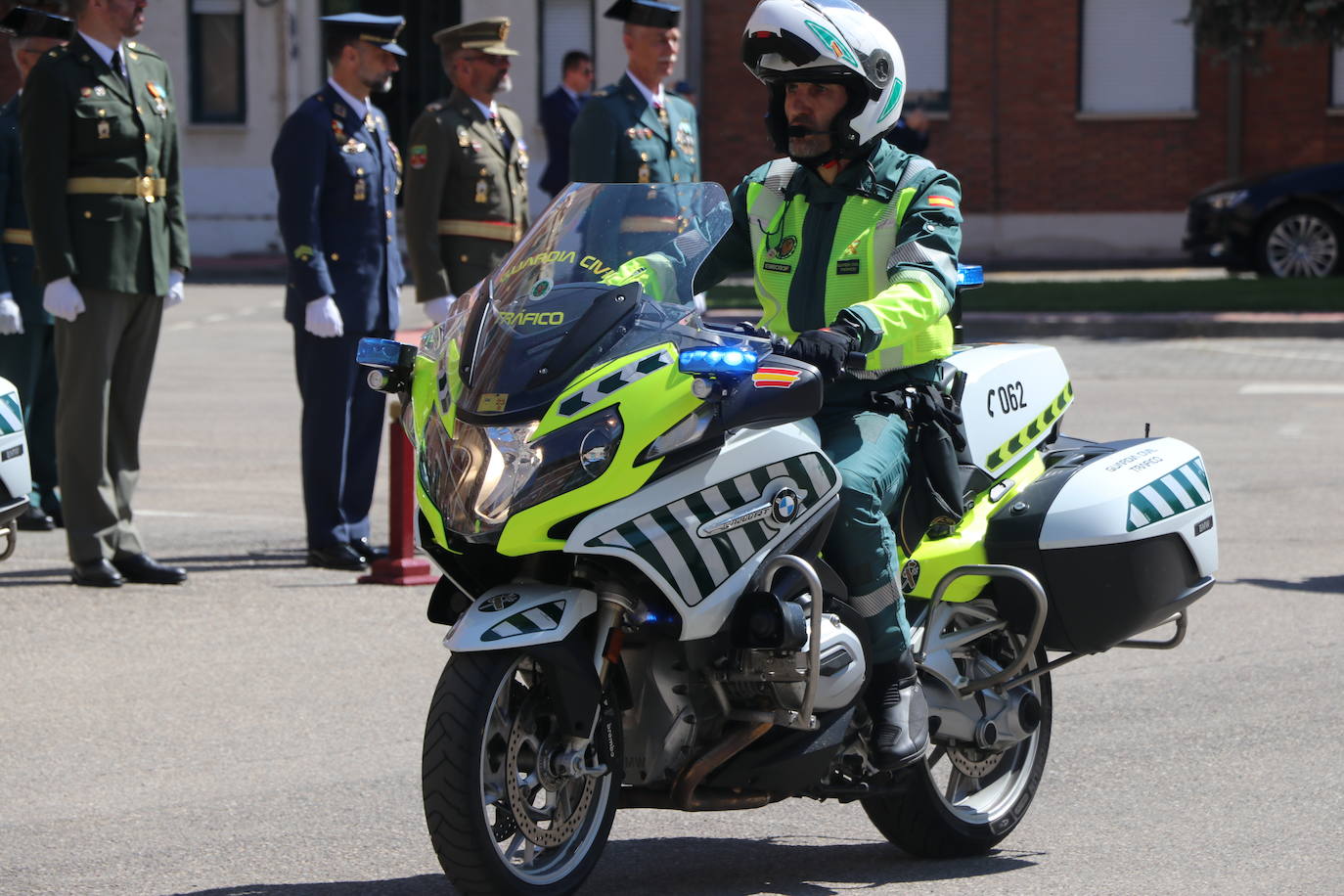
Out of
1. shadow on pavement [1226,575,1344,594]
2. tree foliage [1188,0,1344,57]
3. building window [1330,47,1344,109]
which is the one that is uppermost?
tree foliage [1188,0,1344,57]

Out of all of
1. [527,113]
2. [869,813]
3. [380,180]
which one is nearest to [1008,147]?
[527,113]

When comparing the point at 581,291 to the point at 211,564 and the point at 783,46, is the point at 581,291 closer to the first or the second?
the point at 783,46

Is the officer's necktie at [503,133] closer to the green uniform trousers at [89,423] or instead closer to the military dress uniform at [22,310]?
the green uniform trousers at [89,423]

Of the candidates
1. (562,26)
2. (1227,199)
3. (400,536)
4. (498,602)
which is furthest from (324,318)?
(562,26)

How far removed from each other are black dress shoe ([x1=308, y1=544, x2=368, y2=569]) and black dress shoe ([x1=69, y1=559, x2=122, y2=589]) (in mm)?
882

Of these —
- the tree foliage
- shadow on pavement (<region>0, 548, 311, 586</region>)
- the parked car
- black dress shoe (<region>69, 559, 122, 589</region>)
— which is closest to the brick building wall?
the tree foliage

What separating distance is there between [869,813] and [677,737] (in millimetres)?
Result: 811

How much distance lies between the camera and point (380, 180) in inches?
356

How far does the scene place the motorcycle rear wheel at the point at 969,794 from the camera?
511 cm

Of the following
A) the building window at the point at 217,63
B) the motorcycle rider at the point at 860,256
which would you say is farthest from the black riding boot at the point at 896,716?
the building window at the point at 217,63

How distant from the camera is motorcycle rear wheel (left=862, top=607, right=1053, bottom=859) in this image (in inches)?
201

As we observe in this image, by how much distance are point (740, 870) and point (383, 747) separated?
1465 mm

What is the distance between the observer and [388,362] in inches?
181

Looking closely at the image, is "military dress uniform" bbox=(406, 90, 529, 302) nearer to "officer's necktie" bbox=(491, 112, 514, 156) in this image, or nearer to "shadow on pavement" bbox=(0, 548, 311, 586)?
"officer's necktie" bbox=(491, 112, 514, 156)
